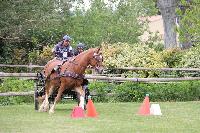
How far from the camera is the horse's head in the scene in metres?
16.7

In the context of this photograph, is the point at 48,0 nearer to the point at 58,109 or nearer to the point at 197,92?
the point at 197,92

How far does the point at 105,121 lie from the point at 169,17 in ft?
74.3

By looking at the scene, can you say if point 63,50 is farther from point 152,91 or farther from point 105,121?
point 152,91

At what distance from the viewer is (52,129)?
13.0m

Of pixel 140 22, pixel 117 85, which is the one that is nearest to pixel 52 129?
pixel 117 85

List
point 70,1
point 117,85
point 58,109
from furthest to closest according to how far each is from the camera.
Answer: point 70,1 → point 117,85 → point 58,109

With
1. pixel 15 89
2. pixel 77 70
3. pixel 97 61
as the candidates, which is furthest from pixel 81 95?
pixel 15 89

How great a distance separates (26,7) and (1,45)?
8.30 ft

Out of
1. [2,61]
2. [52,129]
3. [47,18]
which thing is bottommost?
[52,129]

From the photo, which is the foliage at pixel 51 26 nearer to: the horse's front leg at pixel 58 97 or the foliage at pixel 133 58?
the foliage at pixel 133 58

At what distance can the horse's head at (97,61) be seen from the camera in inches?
658

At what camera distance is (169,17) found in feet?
120

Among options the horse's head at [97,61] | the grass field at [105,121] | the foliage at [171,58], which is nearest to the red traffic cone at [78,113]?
the grass field at [105,121]

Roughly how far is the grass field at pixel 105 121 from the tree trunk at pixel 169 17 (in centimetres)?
1757
